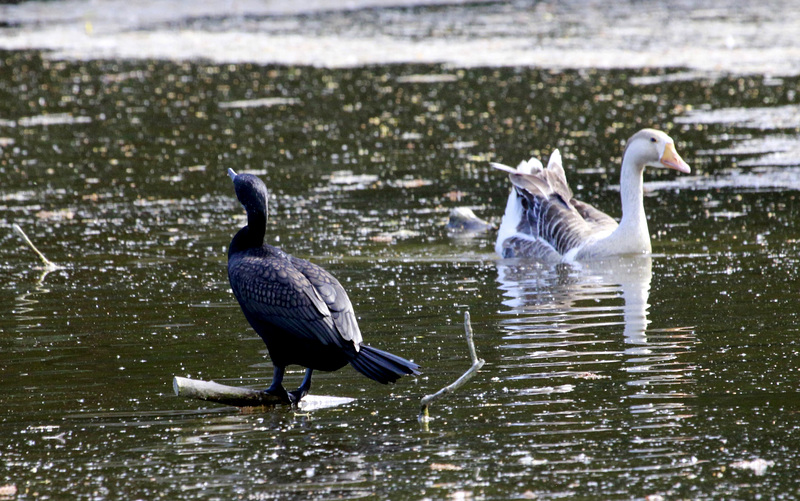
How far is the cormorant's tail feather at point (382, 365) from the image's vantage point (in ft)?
21.0

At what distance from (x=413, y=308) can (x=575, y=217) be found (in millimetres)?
3076

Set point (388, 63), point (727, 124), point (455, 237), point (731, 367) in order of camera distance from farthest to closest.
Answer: point (388, 63)
point (727, 124)
point (455, 237)
point (731, 367)

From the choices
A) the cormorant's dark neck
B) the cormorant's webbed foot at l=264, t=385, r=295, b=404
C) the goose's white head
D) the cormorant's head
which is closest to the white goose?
the goose's white head

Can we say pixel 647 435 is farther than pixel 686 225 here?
No

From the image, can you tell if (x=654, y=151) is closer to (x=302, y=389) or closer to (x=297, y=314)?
(x=302, y=389)

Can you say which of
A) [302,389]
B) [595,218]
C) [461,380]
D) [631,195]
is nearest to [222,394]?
[302,389]

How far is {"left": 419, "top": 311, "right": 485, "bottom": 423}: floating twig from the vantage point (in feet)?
19.9

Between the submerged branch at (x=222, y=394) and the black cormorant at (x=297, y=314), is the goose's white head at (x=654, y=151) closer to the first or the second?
the black cormorant at (x=297, y=314)

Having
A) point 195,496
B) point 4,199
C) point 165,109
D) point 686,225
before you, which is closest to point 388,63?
point 165,109

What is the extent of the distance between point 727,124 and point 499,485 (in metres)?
13.8

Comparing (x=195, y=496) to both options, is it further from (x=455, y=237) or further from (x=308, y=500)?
(x=455, y=237)

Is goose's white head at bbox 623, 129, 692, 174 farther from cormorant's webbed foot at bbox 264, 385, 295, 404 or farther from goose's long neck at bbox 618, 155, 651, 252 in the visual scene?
cormorant's webbed foot at bbox 264, 385, 295, 404

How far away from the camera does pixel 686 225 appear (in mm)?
12430

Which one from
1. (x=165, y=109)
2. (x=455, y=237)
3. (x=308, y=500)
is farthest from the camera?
(x=165, y=109)
